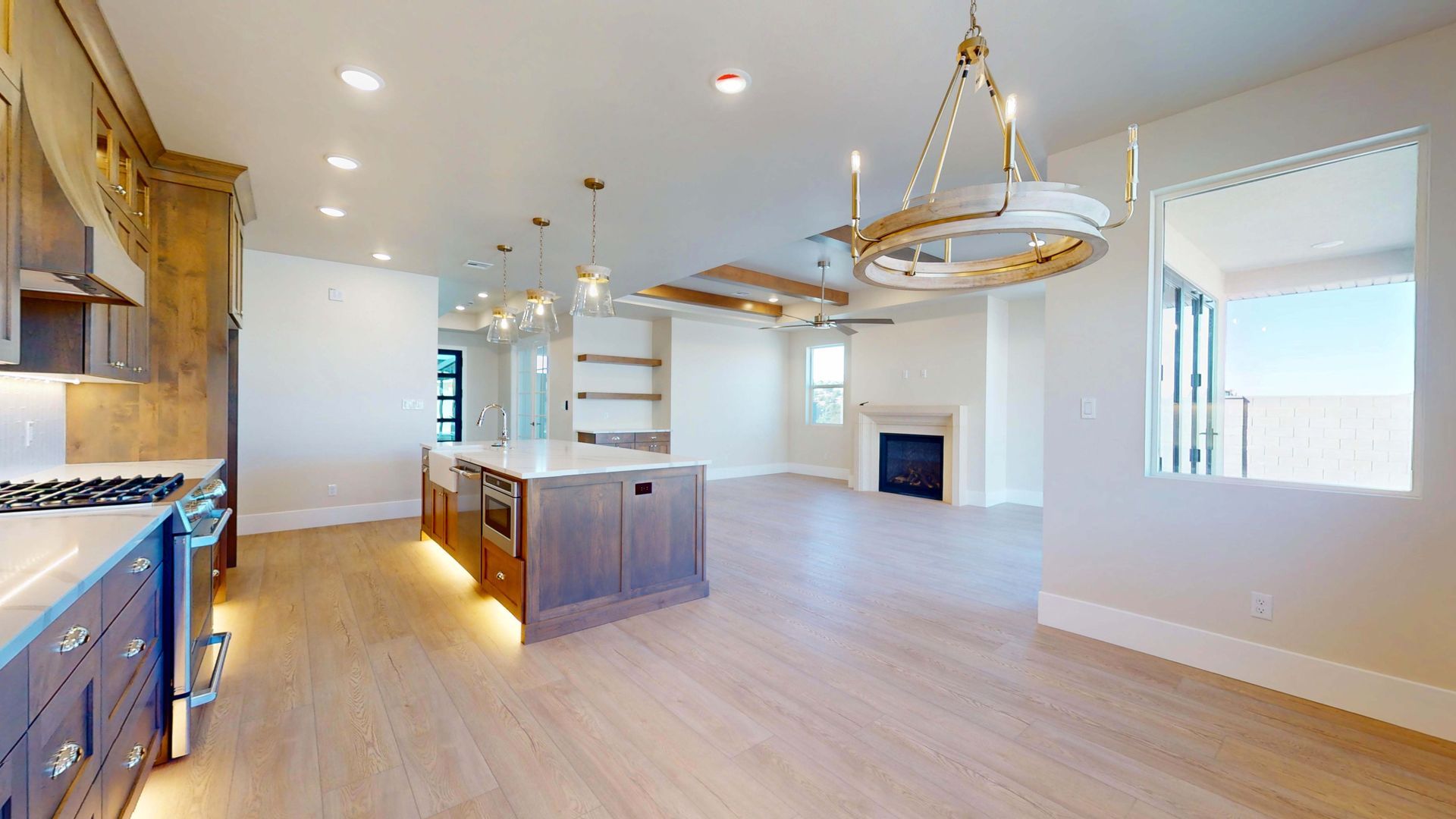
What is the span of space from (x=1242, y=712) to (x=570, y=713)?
2.62m

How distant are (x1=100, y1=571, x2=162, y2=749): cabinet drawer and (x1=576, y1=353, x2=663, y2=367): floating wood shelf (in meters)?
6.22

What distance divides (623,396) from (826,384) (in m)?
3.23

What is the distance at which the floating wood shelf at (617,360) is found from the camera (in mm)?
7988

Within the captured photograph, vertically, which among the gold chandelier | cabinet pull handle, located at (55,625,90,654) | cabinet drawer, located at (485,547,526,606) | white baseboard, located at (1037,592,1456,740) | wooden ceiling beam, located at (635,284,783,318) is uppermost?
wooden ceiling beam, located at (635,284,783,318)

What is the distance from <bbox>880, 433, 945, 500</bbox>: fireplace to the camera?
24.5ft

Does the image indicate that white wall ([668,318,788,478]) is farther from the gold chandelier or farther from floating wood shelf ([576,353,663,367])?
the gold chandelier

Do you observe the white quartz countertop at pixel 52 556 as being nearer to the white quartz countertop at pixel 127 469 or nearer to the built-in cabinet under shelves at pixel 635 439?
the white quartz countertop at pixel 127 469

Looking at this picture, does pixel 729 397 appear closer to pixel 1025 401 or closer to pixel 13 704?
pixel 1025 401

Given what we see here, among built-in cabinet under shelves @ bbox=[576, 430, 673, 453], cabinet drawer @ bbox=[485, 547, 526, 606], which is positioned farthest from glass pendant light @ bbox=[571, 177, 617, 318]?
built-in cabinet under shelves @ bbox=[576, 430, 673, 453]

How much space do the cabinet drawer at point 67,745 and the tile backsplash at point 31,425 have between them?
179 cm

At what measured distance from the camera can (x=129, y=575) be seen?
157cm

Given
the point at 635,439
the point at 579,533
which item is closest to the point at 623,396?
the point at 635,439

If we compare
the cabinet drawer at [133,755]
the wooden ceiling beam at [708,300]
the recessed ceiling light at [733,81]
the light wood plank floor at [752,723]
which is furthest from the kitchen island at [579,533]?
the wooden ceiling beam at [708,300]

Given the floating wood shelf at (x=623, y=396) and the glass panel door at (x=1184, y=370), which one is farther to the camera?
the floating wood shelf at (x=623, y=396)
